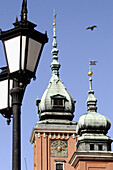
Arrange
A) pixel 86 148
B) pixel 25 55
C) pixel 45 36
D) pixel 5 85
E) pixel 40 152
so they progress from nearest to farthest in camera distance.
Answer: pixel 25 55
pixel 45 36
pixel 5 85
pixel 86 148
pixel 40 152

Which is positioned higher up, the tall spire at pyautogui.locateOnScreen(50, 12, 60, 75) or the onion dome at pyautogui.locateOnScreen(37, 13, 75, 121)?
the tall spire at pyautogui.locateOnScreen(50, 12, 60, 75)

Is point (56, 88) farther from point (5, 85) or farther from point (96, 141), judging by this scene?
point (5, 85)

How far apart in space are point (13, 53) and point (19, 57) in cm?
10

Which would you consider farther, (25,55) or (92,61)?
(92,61)

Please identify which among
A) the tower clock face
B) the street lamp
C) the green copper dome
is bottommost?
the street lamp

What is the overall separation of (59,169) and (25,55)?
45.1 m

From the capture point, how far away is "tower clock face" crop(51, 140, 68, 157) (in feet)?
169

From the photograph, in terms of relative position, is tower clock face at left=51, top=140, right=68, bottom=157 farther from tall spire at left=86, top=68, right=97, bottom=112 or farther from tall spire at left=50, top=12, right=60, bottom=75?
tall spire at left=50, top=12, right=60, bottom=75

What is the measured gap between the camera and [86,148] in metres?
44.7

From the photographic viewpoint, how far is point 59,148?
5178cm

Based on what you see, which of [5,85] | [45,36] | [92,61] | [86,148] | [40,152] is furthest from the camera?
[92,61]

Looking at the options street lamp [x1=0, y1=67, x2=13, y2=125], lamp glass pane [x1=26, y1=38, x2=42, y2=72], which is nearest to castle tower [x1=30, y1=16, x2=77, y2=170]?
street lamp [x1=0, y1=67, x2=13, y2=125]

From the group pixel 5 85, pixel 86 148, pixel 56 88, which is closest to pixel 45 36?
pixel 5 85

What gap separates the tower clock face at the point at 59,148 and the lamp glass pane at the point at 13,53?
4528cm
